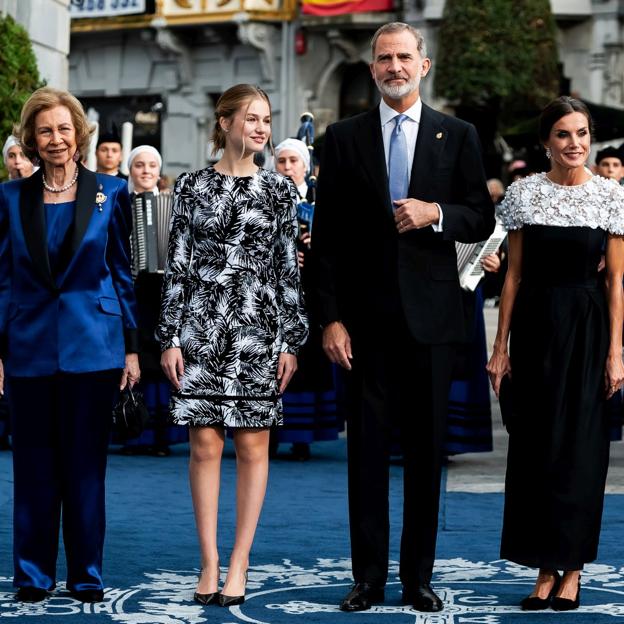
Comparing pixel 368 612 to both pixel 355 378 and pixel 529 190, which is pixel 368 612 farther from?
pixel 529 190

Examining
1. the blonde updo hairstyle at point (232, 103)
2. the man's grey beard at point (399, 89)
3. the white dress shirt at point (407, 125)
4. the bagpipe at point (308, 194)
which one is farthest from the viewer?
the bagpipe at point (308, 194)

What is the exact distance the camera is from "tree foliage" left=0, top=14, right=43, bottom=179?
1190 centimetres

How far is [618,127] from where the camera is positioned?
20500 mm

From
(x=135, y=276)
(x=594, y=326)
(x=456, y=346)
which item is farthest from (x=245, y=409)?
(x=135, y=276)

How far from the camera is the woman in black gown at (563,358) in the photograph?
626cm

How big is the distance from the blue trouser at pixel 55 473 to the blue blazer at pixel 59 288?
79mm

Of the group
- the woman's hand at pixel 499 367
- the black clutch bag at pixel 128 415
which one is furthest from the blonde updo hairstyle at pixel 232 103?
the woman's hand at pixel 499 367

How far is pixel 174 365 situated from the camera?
6312 mm

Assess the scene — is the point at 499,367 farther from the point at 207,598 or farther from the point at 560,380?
the point at 207,598

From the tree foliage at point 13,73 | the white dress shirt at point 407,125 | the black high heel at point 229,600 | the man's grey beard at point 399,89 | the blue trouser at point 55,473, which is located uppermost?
the tree foliage at point 13,73

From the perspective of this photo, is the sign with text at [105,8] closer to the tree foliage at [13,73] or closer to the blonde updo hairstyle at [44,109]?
the tree foliage at [13,73]

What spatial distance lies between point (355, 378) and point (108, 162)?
4.66 metres

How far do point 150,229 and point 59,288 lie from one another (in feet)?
12.1

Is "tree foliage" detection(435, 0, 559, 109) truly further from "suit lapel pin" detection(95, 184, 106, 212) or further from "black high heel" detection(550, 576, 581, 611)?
"black high heel" detection(550, 576, 581, 611)
